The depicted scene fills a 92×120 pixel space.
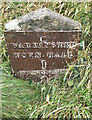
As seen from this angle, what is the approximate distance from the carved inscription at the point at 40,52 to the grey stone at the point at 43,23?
7cm

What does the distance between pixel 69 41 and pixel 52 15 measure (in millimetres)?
423

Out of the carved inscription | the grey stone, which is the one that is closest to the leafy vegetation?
the carved inscription

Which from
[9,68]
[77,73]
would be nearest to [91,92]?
[77,73]

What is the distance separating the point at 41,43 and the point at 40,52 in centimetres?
15

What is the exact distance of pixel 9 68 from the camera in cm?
285

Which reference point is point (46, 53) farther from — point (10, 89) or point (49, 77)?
point (10, 89)

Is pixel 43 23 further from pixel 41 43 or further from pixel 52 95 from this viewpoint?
pixel 52 95

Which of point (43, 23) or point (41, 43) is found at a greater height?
point (43, 23)

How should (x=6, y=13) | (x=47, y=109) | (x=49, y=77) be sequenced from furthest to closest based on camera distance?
(x=6, y=13), (x=49, y=77), (x=47, y=109)

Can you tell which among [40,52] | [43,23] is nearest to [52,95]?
[40,52]

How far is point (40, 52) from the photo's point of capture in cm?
256

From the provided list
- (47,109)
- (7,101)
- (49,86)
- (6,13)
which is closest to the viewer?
(47,109)

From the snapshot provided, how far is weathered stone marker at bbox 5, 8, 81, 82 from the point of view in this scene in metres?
2.33

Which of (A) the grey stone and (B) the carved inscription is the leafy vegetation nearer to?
(B) the carved inscription
